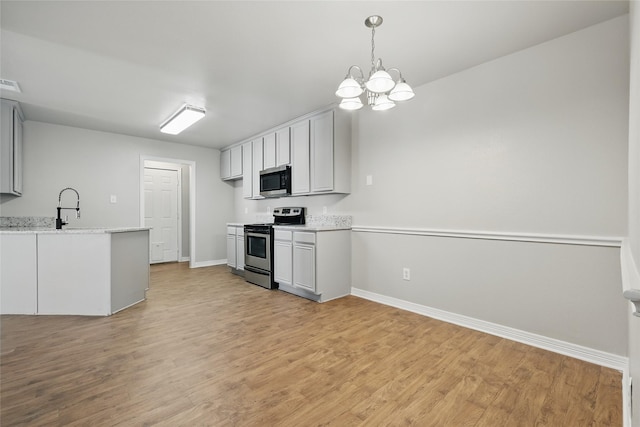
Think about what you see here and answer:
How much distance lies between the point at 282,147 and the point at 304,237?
1.62 metres

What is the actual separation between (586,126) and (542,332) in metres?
1.60

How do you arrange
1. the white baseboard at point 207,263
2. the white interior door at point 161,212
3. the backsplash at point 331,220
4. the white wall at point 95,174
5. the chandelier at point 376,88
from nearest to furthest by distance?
the chandelier at point 376,88 → the backsplash at point 331,220 → the white wall at point 95,174 → the white baseboard at point 207,263 → the white interior door at point 161,212

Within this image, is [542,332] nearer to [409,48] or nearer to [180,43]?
[409,48]

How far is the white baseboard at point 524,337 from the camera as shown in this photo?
2.00 m

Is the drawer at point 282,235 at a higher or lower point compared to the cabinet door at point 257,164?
lower

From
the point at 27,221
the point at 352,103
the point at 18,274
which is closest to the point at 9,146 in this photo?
the point at 27,221

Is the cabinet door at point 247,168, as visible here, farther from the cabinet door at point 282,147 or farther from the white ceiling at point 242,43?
the white ceiling at point 242,43

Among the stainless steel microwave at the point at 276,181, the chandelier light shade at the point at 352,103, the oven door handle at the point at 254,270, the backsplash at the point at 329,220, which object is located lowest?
the oven door handle at the point at 254,270

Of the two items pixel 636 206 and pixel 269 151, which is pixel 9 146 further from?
pixel 636 206

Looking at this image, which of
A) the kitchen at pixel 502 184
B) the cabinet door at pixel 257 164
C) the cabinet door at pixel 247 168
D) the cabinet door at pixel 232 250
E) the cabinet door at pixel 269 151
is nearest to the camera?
the kitchen at pixel 502 184

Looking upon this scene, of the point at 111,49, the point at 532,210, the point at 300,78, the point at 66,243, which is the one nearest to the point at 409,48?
the point at 300,78

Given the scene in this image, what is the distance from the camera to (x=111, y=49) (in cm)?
238

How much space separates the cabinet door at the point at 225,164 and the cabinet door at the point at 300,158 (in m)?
2.16

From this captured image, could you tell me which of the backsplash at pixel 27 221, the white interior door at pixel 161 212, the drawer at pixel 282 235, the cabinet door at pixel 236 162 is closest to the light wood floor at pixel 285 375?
the drawer at pixel 282 235
